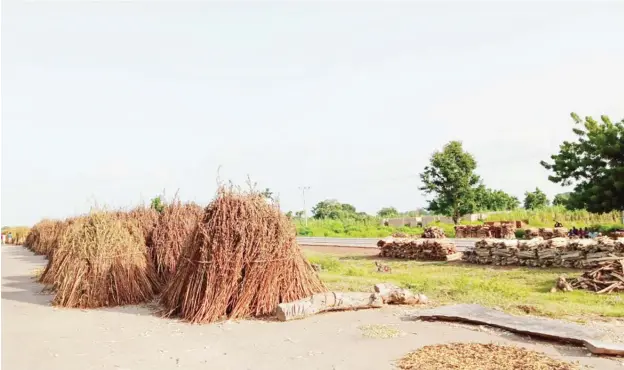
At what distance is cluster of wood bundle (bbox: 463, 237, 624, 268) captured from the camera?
635 inches

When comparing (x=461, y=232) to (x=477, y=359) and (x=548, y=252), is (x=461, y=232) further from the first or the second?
(x=477, y=359)

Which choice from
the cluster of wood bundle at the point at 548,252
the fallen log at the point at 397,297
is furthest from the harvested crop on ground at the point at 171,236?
the cluster of wood bundle at the point at 548,252

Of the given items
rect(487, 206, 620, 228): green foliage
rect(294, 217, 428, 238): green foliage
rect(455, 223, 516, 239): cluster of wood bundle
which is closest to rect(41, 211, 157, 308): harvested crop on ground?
rect(455, 223, 516, 239): cluster of wood bundle

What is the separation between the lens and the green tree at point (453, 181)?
45031mm

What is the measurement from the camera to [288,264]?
33.1 feet

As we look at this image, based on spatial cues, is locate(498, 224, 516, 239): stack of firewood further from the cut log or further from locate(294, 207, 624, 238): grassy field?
the cut log

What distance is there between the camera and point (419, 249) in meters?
23.0

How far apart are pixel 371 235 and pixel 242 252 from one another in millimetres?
32577

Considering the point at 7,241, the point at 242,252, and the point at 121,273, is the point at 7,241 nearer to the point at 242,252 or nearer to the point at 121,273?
the point at 121,273

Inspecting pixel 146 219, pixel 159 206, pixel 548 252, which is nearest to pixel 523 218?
pixel 548 252

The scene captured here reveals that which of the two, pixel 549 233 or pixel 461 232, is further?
pixel 461 232

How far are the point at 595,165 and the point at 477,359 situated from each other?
26593 mm

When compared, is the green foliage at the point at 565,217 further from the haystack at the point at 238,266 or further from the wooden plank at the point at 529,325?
the haystack at the point at 238,266

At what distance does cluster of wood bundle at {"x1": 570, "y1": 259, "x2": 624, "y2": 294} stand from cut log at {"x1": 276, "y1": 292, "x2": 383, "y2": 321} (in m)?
6.16
